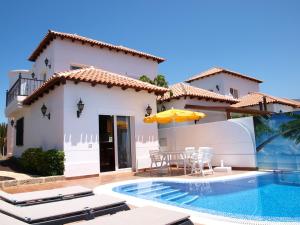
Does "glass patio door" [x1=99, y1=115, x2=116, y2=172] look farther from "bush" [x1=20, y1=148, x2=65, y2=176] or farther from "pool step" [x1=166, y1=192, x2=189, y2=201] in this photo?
"pool step" [x1=166, y1=192, x2=189, y2=201]

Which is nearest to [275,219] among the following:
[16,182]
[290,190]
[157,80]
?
[290,190]

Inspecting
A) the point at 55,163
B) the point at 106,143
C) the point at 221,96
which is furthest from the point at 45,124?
the point at 221,96

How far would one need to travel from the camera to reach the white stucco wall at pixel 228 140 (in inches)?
531

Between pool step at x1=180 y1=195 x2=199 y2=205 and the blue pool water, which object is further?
pool step at x1=180 y1=195 x2=199 y2=205

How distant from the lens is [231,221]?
205 inches

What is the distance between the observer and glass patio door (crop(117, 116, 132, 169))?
579 inches

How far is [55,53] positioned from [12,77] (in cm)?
1016

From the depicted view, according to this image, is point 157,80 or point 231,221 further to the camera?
point 157,80

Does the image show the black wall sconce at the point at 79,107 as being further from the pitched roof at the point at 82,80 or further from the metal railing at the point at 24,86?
the metal railing at the point at 24,86

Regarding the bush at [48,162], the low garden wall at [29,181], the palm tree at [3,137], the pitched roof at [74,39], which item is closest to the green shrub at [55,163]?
the bush at [48,162]

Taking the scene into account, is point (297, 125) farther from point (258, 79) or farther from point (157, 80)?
point (258, 79)

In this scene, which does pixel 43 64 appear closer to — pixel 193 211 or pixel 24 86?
pixel 24 86

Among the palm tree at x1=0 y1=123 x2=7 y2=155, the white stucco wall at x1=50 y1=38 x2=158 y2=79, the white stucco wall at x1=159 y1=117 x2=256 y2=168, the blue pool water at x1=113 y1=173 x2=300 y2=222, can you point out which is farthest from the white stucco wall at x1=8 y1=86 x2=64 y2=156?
the palm tree at x1=0 y1=123 x2=7 y2=155

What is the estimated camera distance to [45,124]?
15.1 meters
